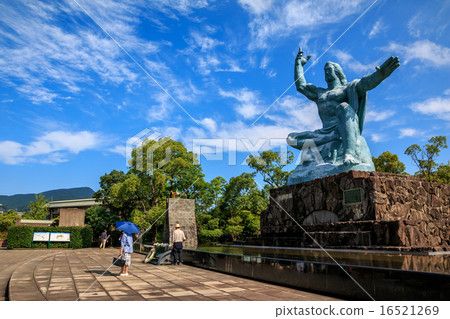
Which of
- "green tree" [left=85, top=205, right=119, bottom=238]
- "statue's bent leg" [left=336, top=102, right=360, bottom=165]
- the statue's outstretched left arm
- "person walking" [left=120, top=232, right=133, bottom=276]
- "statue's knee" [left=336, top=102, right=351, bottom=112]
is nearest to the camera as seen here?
"person walking" [left=120, top=232, right=133, bottom=276]

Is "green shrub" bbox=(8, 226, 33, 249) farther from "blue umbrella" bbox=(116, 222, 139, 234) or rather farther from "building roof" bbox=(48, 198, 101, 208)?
"building roof" bbox=(48, 198, 101, 208)

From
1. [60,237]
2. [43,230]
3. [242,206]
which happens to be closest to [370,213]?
[242,206]

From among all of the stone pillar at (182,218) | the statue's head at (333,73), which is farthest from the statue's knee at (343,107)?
the stone pillar at (182,218)

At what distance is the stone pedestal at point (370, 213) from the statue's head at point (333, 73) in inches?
257

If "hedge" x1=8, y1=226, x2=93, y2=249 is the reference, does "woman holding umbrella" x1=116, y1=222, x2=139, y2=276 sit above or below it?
above

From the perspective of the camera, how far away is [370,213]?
10391mm

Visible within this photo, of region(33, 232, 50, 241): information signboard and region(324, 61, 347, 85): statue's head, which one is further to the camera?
region(33, 232, 50, 241): information signboard

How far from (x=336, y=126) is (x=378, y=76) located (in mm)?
2955

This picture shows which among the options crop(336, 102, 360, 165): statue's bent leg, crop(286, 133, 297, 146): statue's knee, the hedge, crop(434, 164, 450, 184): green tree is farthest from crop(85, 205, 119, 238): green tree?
crop(434, 164, 450, 184): green tree

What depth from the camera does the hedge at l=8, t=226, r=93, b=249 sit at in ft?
80.4

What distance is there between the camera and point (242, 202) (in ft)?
95.2
